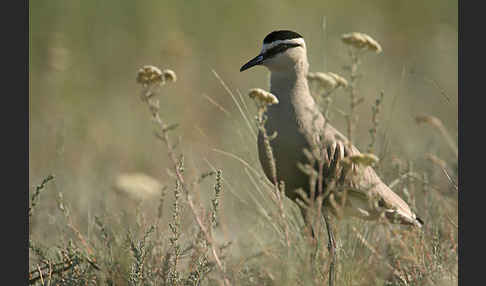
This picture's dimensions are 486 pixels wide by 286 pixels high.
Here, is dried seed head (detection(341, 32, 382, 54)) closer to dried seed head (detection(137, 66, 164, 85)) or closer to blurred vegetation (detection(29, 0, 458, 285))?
dried seed head (detection(137, 66, 164, 85))

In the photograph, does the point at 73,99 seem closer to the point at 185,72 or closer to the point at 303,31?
the point at 185,72

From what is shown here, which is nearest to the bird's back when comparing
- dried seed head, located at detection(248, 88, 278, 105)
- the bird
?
the bird

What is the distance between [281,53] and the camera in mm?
3326

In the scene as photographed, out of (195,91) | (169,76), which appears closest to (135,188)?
(169,76)

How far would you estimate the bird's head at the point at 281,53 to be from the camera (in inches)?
131

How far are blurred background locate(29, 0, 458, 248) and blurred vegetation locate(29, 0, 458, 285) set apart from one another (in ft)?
0.05

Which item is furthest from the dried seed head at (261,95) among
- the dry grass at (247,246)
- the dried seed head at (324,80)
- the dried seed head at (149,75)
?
the dried seed head at (149,75)

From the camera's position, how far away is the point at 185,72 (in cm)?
686

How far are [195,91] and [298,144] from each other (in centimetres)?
451

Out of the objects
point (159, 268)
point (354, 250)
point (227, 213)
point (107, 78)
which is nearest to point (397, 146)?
point (227, 213)

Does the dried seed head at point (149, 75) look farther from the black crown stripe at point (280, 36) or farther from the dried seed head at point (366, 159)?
the black crown stripe at point (280, 36)

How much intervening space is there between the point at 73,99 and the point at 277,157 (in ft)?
12.8

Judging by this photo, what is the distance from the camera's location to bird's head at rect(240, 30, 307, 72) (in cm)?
332

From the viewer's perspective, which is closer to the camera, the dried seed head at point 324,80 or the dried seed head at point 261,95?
the dried seed head at point 324,80
